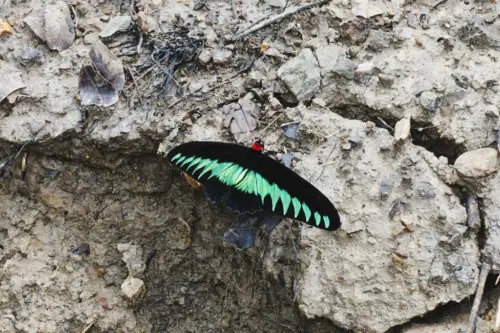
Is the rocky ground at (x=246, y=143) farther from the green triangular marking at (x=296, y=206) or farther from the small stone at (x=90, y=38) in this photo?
the green triangular marking at (x=296, y=206)

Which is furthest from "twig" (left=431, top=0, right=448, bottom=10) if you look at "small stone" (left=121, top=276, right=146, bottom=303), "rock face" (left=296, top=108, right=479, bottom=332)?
"small stone" (left=121, top=276, right=146, bottom=303)

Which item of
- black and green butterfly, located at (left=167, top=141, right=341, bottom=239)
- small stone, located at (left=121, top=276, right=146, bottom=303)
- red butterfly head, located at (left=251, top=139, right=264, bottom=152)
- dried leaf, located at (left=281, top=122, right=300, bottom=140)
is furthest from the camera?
small stone, located at (left=121, top=276, right=146, bottom=303)

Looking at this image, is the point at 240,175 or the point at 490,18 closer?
the point at 240,175

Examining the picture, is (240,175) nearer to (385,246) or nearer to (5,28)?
(385,246)

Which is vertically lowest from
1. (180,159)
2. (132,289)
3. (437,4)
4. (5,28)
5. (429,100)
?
(132,289)

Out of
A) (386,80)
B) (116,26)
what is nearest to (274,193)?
(386,80)

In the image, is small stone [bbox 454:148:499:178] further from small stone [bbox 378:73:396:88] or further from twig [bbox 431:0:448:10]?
twig [bbox 431:0:448:10]

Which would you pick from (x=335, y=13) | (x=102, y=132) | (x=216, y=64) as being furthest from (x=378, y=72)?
(x=102, y=132)

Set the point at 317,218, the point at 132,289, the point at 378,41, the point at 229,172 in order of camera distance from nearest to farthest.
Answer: the point at 317,218 < the point at 229,172 < the point at 378,41 < the point at 132,289

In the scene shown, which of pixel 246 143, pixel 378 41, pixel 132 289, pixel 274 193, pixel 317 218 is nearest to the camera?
pixel 317 218
